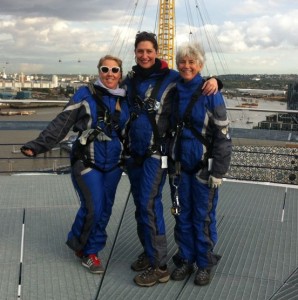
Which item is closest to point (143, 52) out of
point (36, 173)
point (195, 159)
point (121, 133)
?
point (121, 133)

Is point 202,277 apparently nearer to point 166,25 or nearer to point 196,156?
point 196,156

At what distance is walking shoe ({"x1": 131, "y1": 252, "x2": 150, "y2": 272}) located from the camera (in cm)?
292

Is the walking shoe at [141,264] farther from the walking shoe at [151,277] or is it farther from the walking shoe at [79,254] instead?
the walking shoe at [79,254]

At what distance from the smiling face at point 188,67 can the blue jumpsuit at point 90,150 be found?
1.43 ft

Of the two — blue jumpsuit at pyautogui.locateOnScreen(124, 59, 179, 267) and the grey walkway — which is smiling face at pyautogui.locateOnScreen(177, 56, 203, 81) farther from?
the grey walkway

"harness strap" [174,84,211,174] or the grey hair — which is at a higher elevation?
the grey hair

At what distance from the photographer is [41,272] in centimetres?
285

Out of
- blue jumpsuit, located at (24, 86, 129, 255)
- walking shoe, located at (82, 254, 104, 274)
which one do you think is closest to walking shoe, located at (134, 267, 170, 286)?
walking shoe, located at (82, 254, 104, 274)

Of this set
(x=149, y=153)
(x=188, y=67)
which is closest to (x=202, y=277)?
(x=149, y=153)

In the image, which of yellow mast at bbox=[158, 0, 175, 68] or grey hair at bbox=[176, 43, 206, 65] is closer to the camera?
grey hair at bbox=[176, 43, 206, 65]

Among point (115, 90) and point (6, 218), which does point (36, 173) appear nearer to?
point (6, 218)

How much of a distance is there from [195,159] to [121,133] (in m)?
0.50

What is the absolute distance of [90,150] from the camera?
107 inches

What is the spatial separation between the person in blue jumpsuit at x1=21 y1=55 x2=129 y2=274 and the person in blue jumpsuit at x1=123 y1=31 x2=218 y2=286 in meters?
A: 0.09
